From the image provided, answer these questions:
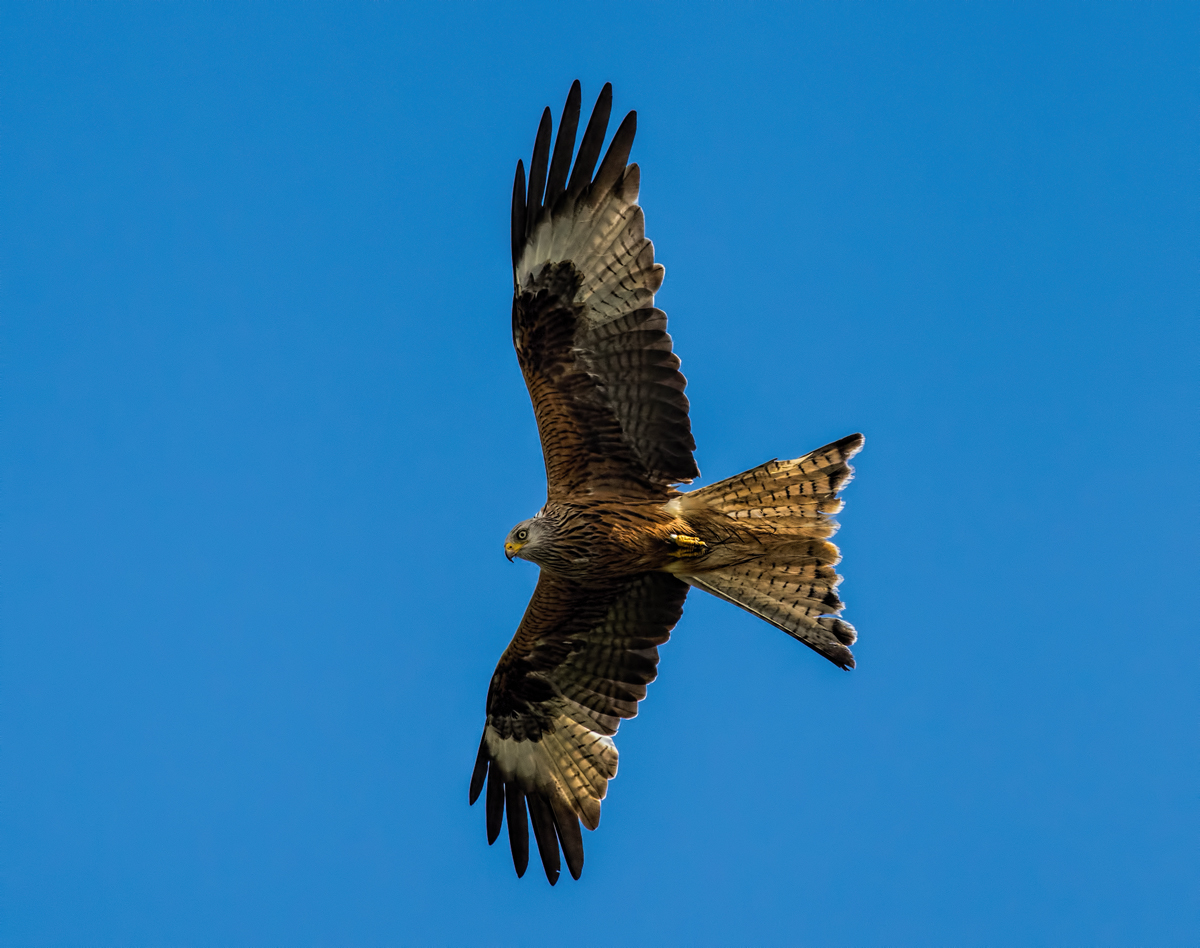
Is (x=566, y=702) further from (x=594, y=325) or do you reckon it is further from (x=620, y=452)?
(x=594, y=325)

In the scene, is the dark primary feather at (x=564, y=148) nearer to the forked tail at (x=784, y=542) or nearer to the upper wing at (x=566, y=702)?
the forked tail at (x=784, y=542)

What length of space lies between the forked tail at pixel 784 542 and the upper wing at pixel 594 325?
14.5 inches

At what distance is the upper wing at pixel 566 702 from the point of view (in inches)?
377

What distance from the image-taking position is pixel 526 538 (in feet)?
29.2

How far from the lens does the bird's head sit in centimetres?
888

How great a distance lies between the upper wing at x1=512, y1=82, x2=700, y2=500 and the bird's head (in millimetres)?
275

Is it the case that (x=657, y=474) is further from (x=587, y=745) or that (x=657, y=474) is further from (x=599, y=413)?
(x=587, y=745)

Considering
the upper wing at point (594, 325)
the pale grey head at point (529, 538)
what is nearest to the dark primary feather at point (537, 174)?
the upper wing at point (594, 325)

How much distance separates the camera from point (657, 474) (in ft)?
29.5

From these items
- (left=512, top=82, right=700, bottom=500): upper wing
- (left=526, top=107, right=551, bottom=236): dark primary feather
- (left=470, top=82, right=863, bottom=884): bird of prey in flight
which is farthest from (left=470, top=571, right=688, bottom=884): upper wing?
(left=526, top=107, right=551, bottom=236): dark primary feather

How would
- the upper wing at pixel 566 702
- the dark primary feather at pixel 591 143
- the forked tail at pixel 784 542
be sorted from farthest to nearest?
the upper wing at pixel 566 702
the forked tail at pixel 784 542
the dark primary feather at pixel 591 143

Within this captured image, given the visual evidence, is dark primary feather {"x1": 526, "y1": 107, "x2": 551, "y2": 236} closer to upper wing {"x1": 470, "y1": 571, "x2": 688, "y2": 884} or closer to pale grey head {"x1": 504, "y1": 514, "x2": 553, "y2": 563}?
pale grey head {"x1": 504, "y1": 514, "x2": 553, "y2": 563}

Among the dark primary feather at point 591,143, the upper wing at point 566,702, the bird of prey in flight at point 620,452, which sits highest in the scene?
the dark primary feather at point 591,143

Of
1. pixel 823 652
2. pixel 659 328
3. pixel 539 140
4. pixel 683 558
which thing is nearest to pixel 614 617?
pixel 683 558
